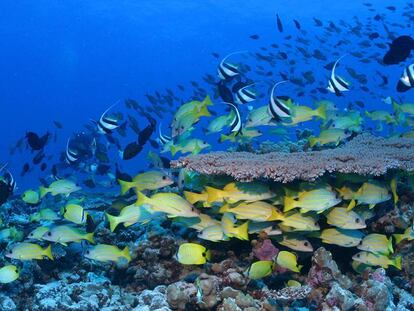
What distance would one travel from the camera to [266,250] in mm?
5043

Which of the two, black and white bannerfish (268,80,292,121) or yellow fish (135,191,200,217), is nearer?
yellow fish (135,191,200,217)

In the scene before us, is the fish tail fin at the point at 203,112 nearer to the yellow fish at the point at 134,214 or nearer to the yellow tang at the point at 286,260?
the yellow fish at the point at 134,214

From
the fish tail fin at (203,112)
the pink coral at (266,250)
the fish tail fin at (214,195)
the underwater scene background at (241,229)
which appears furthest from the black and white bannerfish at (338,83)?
the fish tail fin at (214,195)

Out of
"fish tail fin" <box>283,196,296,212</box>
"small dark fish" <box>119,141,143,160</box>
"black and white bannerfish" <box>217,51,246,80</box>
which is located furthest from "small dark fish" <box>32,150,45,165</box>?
"fish tail fin" <box>283,196,296,212</box>

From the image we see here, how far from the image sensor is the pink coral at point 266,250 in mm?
5020

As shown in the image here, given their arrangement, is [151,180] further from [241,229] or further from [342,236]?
[342,236]

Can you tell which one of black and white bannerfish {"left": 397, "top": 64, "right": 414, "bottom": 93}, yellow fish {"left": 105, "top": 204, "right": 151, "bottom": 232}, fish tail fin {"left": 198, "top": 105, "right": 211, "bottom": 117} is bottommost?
yellow fish {"left": 105, "top": 204, "right": 151, "bottom": 232}

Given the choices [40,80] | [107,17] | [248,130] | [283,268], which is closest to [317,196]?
[283,268]

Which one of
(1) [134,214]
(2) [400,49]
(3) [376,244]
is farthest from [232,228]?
(2) [400,49]

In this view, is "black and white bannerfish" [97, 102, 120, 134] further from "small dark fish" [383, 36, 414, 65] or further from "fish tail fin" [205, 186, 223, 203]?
"small dark fish" [383, 36, 414, 65]

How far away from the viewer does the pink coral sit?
16.5ft

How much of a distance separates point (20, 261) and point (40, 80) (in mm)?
138211

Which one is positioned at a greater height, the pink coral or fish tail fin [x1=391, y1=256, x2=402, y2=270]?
the pink coral

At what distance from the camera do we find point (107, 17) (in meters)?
74.0
